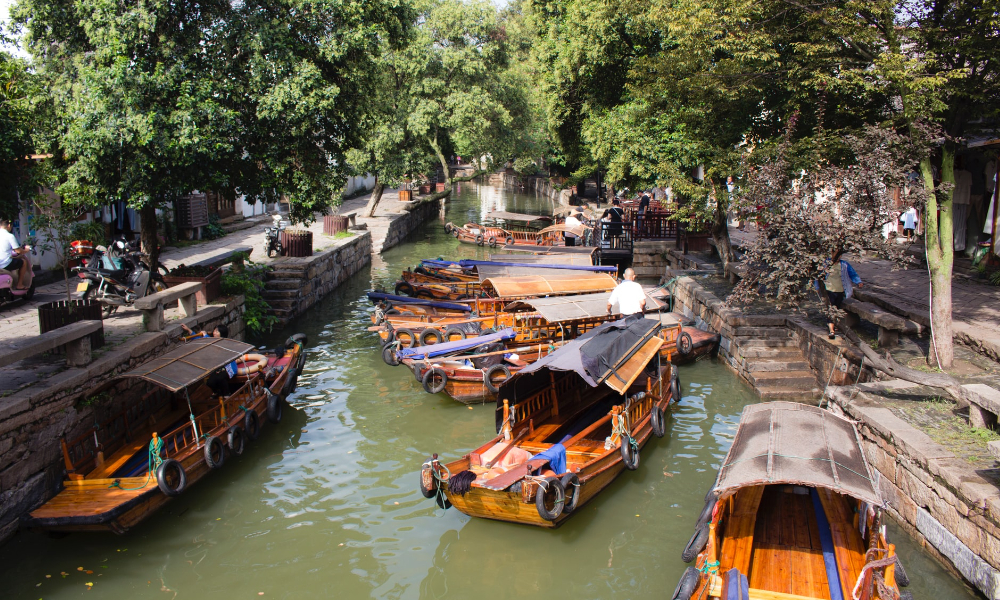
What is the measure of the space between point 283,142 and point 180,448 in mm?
6864

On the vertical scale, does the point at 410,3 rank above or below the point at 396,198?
above

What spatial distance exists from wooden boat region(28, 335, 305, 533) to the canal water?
48cm

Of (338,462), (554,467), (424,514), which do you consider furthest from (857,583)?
(338,462)

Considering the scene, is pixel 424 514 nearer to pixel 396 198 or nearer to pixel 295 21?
pixel 295 21

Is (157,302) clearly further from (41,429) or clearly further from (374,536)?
(374,536)

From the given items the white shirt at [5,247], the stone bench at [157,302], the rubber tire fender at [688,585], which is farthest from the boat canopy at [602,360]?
the white shirt at [5,247]

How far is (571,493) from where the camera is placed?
306 inches

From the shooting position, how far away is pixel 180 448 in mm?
8922

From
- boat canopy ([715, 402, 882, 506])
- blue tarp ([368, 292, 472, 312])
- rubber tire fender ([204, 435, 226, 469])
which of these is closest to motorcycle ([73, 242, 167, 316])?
rubber tire fender ([204, 435, 226, 469])

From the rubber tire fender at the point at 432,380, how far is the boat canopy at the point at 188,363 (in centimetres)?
303

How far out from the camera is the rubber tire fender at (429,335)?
13445 mm

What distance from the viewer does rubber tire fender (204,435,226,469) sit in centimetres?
866

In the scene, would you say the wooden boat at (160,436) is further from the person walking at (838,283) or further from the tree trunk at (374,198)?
the tree trunk at (374,198)

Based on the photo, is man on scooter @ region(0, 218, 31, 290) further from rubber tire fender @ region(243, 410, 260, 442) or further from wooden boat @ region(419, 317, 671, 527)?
wooden boat @ region(419, 317, 671, 527)
